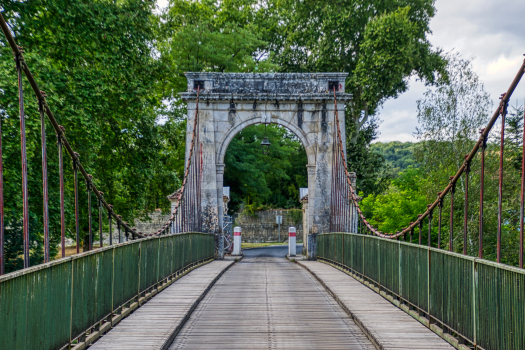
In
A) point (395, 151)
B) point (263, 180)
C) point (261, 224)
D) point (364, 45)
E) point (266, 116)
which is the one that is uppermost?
point (364, 45)

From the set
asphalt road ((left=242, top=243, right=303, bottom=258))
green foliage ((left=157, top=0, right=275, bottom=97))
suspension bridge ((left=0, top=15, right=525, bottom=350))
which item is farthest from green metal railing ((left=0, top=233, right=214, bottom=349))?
green foliage ((left=157, top=0, right=275, bottom=97))

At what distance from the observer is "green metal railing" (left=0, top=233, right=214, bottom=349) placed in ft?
10.6

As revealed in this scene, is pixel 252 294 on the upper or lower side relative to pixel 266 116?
lower

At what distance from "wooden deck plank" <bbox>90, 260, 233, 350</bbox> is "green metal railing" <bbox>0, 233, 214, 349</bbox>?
18 centimetres

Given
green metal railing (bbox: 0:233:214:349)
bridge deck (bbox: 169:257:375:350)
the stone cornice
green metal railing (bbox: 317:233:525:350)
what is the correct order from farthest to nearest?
the stone cornice, bridge deck (bbox: 169:257:375:350), green metal railing (bbox: 317:233:525:350), green metal railing (bbox: 0:233:214:349)

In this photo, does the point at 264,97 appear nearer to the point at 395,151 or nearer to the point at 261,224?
the point at 261,224

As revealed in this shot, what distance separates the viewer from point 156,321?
5602mm

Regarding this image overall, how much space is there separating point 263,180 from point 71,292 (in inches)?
858

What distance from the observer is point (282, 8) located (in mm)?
27484

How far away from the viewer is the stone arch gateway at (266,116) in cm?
1658

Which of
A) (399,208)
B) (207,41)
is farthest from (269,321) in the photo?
(207,41)

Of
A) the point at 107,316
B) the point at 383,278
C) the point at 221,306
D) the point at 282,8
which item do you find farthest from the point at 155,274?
the point at 282,8

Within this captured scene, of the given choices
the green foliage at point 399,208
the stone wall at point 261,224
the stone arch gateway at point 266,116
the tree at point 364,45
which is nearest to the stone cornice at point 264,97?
the stone arch gateway at point 266,116

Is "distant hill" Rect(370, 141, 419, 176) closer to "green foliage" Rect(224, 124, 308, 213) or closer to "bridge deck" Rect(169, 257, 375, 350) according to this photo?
"green foliage" Rect(224, 124, 308, 213)
